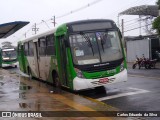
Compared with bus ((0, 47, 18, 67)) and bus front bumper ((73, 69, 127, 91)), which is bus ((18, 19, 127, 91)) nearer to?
bus front bumper ((73, 69, 127, 91))

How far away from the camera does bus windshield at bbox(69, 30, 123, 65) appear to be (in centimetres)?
1322

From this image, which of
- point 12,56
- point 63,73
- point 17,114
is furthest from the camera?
point 12,56

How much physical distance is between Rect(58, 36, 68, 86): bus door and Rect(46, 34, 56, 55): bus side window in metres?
1.03

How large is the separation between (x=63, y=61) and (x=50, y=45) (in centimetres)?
219

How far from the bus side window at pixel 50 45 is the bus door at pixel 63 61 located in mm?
1030

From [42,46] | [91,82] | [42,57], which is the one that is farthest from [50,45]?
[91,82]

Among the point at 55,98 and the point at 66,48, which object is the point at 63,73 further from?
the point at 55,98

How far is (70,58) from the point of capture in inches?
520

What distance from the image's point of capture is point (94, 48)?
1330cm

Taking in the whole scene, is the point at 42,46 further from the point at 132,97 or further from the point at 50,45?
the point at 132,97

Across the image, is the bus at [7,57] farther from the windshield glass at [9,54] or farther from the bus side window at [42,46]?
the bus side window at [42,46]

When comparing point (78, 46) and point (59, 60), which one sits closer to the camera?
point (78, 46)

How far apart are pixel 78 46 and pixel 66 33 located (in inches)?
26.7

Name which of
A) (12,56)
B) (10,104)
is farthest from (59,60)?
(12,56)
